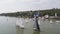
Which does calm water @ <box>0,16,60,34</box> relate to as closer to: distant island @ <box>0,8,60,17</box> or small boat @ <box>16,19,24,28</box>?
small boat @ <box>16,19,24,28</box>

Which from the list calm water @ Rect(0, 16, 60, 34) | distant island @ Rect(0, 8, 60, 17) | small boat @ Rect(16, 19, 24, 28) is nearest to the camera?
distant island @ Rect(0, 8, 60, 17)

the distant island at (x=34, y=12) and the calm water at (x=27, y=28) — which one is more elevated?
the distant island at (x=34, y=12)

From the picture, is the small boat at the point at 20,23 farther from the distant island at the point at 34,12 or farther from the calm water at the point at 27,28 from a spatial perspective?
the distant island at the point at 34,12

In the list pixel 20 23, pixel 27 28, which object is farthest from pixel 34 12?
pixel 27 28

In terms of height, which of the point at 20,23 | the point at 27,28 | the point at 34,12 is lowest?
the point at 27,28

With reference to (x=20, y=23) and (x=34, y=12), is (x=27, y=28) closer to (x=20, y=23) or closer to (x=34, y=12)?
(x=20, y=23)

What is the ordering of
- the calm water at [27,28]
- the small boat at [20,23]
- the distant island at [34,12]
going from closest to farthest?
the distant island at [34,12] → the small boat at [20,23] → the calm water at [27,28]

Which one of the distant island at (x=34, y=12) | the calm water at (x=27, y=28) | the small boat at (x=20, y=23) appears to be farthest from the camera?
the calm water at (x=27, y=28)

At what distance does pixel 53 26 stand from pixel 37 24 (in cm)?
50

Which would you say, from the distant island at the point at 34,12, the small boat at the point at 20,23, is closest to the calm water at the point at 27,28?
the small boat at the point at 20,23

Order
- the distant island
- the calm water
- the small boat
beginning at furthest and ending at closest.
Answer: the calm water, the small boat, the distant island

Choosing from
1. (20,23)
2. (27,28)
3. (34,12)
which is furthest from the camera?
(27,28)

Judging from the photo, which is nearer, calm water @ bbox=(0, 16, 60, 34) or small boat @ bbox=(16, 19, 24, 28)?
small boat @ bbox=(16, 19, 24, 28)

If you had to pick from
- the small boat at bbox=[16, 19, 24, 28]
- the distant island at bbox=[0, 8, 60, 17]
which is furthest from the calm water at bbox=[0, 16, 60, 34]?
the distant island at bbox=[0, 8, 60, 17]
